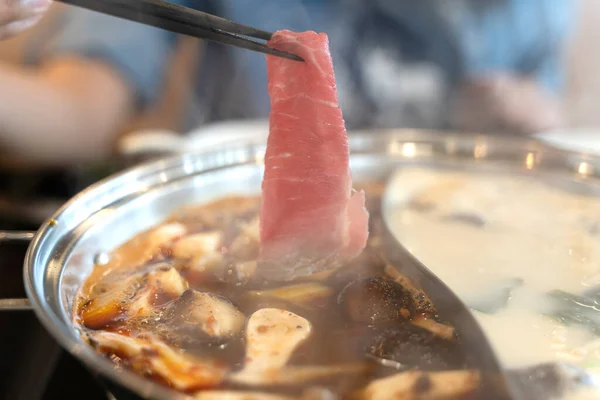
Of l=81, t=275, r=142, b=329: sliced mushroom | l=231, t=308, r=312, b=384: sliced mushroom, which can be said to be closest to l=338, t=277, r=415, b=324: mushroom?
l=231, t=308, r=312, b=384: sliced mushroom

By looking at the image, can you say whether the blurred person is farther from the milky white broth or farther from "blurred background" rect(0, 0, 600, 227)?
the milky white broth

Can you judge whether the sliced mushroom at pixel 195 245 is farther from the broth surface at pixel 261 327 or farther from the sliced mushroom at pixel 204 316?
the sliced mushroom at pixel 204 316

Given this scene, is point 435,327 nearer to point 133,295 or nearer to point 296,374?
point 296,374

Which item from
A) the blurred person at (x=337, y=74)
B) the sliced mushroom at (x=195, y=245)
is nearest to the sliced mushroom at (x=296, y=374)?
the sliced mushroom at (x=195, y=245)

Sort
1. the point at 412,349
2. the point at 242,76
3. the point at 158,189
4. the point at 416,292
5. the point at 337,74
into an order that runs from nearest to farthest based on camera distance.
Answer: the point at 412,349, the point at 416,292, the point at 158,189, the point at 337,74, the point at 242,76

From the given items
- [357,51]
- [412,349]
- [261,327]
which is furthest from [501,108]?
[261,327]

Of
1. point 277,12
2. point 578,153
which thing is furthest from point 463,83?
point 578,153
